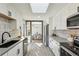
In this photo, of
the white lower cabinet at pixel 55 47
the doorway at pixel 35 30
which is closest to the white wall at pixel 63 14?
the white lower cabinet at pixel 55 47

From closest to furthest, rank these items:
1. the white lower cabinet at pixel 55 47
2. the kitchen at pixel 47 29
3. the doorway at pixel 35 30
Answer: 1. the kitchen at pixel 47 29
2. the white lower cabinet at pixel 55 47
3. the doorway at pixel 35 30

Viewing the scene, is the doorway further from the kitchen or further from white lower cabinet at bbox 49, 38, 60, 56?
white lower cabinet at bbox 49, 38, 60, 56

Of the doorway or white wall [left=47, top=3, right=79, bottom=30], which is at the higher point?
white wall [left=47, top=3, right=79, bottom=30]

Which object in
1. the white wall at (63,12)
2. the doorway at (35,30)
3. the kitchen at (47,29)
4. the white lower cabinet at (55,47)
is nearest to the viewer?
the kitchen at (47,29)

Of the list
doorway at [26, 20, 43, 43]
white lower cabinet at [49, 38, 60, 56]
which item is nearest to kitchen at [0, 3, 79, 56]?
white lower cabinet at [49, 38, 60, 56]

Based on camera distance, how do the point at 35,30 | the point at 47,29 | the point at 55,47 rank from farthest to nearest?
the point at 35,30 → the point at 47,29 → the point at 55,47

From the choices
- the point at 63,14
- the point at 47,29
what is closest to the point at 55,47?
the point at 63,14

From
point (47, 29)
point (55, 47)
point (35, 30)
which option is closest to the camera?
point (55, 47)

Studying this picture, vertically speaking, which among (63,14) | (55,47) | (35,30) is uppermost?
(63,14)

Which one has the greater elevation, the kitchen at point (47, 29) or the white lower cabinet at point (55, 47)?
the kitchen at point (47, 29)

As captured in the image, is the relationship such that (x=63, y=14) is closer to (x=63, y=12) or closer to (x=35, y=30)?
(x=63, y=12)

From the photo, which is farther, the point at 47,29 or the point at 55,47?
the point at 47,29

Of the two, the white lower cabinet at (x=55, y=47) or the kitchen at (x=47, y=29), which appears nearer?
the kitchen at (x=47, y=29)

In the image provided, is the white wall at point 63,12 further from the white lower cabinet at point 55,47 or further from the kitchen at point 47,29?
the white lower cabinet at point 55,47
